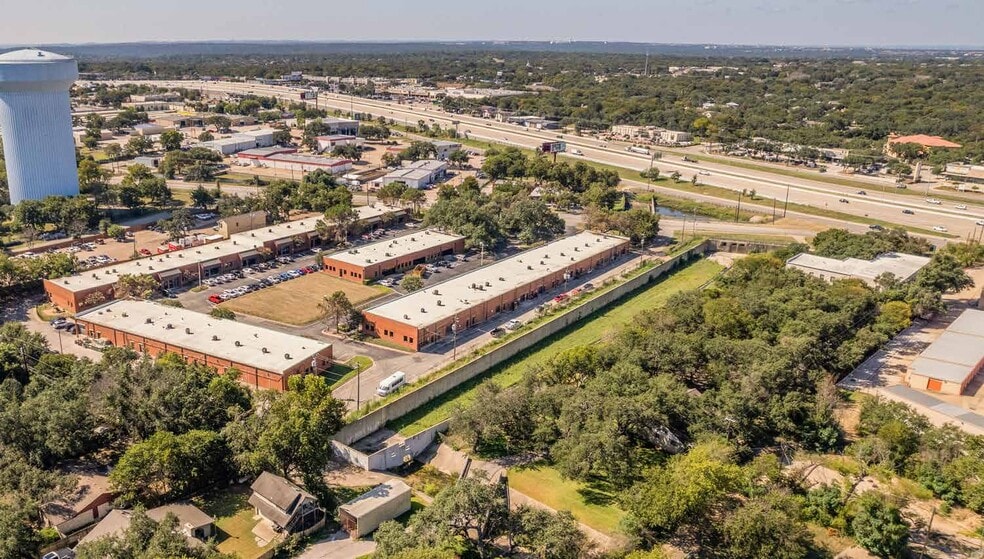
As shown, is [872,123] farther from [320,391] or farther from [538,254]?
[320,391]

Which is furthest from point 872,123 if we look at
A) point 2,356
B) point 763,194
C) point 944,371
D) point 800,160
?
point 2,356

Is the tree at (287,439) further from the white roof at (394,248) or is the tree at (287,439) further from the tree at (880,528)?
the white roof at (394,248)

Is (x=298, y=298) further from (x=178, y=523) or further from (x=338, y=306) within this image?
(x=178, y=523)

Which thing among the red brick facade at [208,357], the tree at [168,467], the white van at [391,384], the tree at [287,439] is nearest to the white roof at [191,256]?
the red brick facade at [208,357]

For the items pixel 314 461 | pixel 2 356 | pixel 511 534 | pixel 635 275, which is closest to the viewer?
pixel 511 534

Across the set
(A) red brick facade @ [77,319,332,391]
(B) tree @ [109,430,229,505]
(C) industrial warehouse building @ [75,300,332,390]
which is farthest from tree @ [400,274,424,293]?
(B) tree @ [109,430,229,505]

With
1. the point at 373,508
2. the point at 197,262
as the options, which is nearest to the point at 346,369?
the point at 373,508
